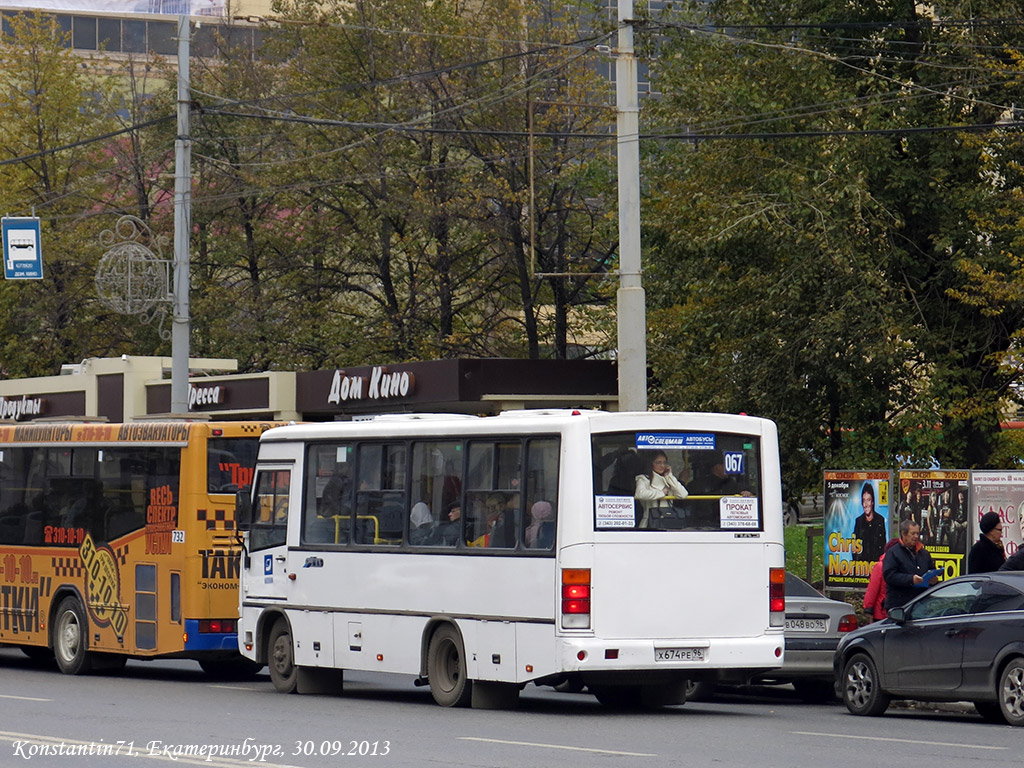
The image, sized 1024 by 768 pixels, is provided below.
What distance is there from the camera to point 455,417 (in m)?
16.0

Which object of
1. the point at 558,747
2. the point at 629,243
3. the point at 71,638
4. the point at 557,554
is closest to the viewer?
the point at 558,747

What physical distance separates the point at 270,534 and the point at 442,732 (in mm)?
5207

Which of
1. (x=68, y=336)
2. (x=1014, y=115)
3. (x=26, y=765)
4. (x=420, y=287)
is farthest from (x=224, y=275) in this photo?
(x=26, y=765)

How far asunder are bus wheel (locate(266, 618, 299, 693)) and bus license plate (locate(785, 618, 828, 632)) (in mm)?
4954

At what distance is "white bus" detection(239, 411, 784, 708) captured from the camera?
14.3 metres

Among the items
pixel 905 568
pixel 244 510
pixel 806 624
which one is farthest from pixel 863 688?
pixel 244 510

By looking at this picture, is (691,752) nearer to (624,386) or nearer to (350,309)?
(624,386)

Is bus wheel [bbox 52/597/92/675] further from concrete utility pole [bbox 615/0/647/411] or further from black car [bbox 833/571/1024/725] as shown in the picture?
black car [bbox 833/571/1024/725]

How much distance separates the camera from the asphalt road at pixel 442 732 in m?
11.2

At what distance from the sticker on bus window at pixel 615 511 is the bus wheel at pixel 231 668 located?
6.96 meters

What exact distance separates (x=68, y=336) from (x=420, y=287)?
1177 cm

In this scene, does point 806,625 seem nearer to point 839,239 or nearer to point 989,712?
point 989,712

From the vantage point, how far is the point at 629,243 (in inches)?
853

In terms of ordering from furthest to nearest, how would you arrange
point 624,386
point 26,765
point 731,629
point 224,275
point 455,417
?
point 224,275
point 624,386
point 455,417
point 731,629
point 26,765
